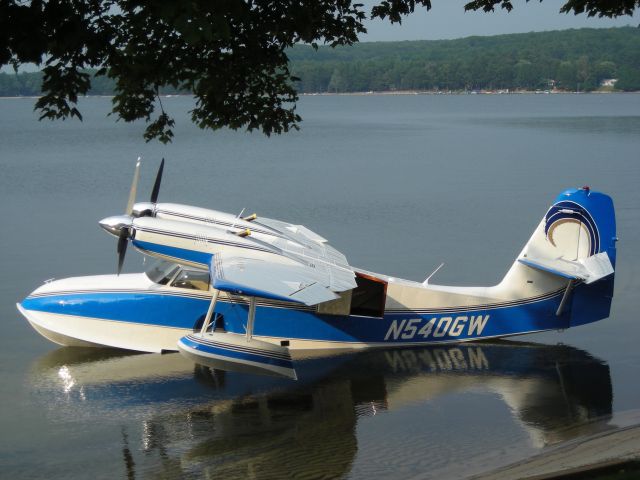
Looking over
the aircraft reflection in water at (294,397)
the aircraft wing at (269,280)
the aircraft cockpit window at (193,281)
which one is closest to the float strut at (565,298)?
the aircraft reflection in water at (294,397)

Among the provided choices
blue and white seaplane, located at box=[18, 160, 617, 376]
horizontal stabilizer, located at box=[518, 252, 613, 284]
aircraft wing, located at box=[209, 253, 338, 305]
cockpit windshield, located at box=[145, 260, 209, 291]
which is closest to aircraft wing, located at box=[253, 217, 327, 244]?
blue and white seaplane, located at box=[18, 160, 617, 376]

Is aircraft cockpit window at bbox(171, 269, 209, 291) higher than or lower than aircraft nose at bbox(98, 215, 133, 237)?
lower

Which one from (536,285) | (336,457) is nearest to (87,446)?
(336,457)

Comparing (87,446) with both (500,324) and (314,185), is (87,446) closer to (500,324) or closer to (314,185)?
(500,324)

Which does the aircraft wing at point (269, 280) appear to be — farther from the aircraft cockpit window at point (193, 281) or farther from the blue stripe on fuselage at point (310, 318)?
the blue stripe on fuselage at point (310, 318)

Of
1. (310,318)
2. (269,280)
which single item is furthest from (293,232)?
(269,280)

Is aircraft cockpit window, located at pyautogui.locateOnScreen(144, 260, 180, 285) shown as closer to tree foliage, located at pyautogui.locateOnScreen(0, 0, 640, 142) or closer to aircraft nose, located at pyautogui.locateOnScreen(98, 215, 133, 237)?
aircraft nose, located at pyautogui.locateOnScreen(98, 215, 133, 237)

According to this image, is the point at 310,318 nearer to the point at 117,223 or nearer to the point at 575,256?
the point at 117,223

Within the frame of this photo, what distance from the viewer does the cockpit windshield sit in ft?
53.1

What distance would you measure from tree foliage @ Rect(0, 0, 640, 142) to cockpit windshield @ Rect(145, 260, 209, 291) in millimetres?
3106

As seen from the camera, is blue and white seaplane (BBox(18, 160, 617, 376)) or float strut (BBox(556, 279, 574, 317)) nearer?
blue and white seaplane (BBox(18, 160, 617, 376))

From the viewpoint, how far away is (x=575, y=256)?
56.5 ft

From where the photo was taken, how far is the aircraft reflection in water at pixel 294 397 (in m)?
12.8

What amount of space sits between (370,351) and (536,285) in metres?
3.22
